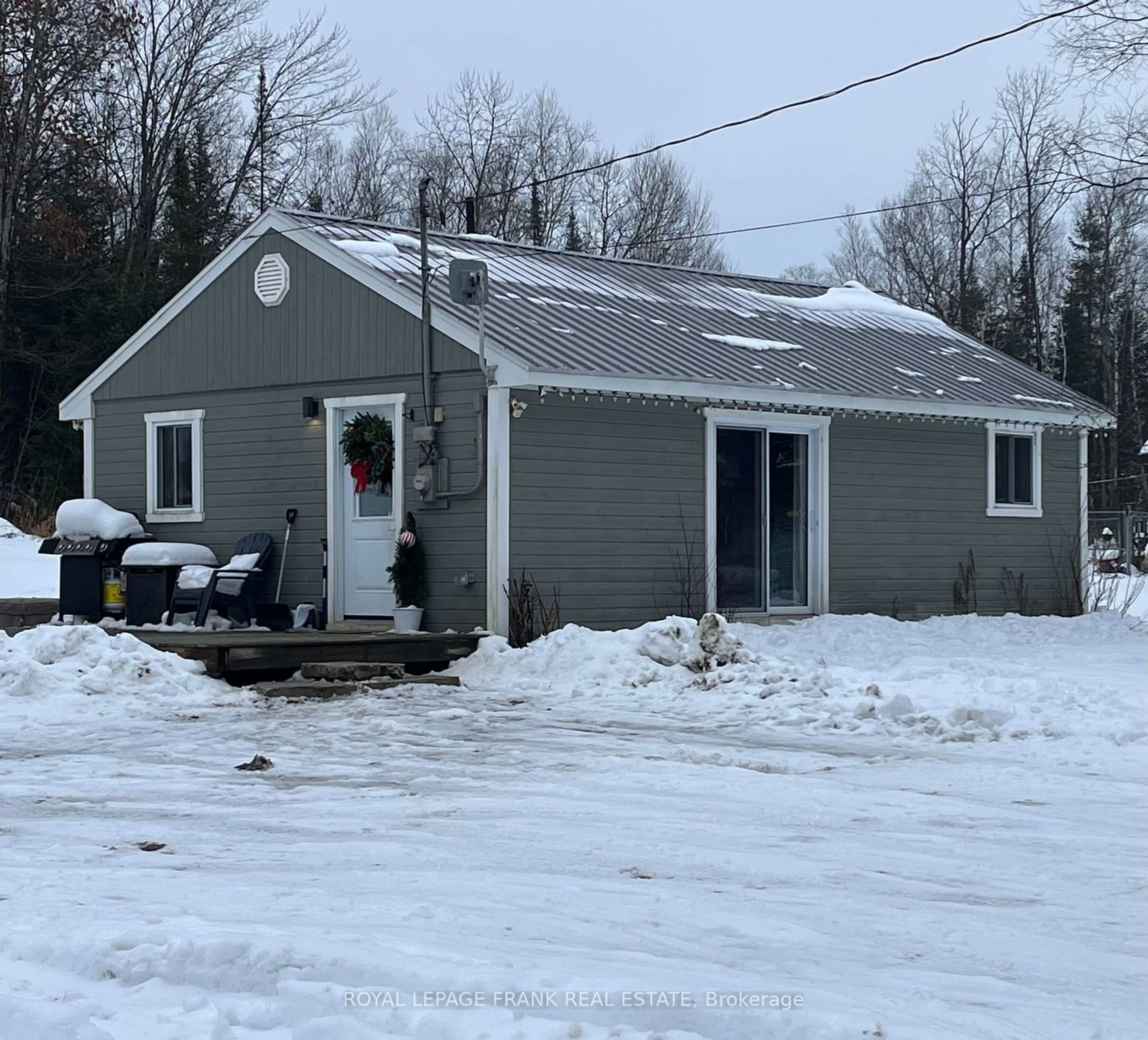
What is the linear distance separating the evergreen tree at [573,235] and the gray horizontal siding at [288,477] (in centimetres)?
2232

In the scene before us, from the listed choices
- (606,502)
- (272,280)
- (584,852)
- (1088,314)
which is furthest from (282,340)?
(1088,314)

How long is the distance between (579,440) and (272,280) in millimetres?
4181

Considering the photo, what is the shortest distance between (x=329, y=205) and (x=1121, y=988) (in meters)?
37.7

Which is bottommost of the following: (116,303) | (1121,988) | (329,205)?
(1121,988)

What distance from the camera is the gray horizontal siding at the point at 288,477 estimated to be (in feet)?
46.6

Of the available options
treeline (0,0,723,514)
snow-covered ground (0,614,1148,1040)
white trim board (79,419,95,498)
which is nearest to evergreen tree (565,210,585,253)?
treeline (0,0,723,514)

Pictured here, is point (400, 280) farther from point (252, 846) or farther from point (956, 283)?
point (956, 283)

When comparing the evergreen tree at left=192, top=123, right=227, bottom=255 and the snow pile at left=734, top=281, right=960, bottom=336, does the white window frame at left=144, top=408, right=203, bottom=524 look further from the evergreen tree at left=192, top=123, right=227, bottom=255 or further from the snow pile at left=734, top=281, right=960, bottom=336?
the evergreen tree at left=192, top=123, right=227, bottom=255

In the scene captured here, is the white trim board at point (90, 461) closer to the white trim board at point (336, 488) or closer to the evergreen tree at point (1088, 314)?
the white trim board at point (336, 488)

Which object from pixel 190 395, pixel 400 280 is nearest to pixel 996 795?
pixel 400 280

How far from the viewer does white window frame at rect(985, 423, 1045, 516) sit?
59.4 ft

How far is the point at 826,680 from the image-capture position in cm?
1149

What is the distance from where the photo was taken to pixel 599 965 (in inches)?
186

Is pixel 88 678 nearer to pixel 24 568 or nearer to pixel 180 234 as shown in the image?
pixel 24 568
